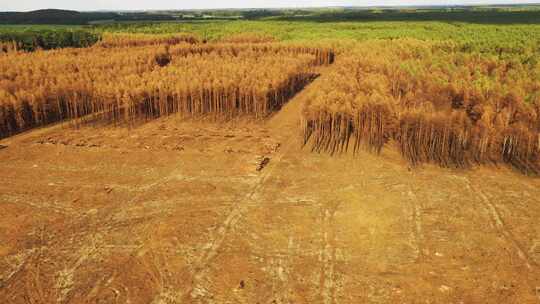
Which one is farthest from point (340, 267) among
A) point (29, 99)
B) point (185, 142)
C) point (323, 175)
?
point (29, 99)

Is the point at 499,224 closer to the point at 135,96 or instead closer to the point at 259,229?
the point at 259,229

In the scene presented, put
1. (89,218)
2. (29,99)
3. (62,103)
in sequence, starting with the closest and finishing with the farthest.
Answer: (89,218) → (29,99) → (62,103)

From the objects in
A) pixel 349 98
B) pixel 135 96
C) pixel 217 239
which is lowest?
pixel 217 239

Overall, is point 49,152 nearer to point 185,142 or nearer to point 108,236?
point 185,142

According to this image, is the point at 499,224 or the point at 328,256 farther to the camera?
the point at 499,224

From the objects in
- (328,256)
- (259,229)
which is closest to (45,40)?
(259,229)

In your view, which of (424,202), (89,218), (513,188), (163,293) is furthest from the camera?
(513,188)

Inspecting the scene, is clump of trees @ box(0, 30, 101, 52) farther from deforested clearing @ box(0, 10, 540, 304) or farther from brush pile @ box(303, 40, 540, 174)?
brush pile @ box(303, 40, 540, 174)

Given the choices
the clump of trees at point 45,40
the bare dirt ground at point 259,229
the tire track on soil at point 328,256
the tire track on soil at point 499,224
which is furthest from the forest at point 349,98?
the clump of trees at point 45,40
